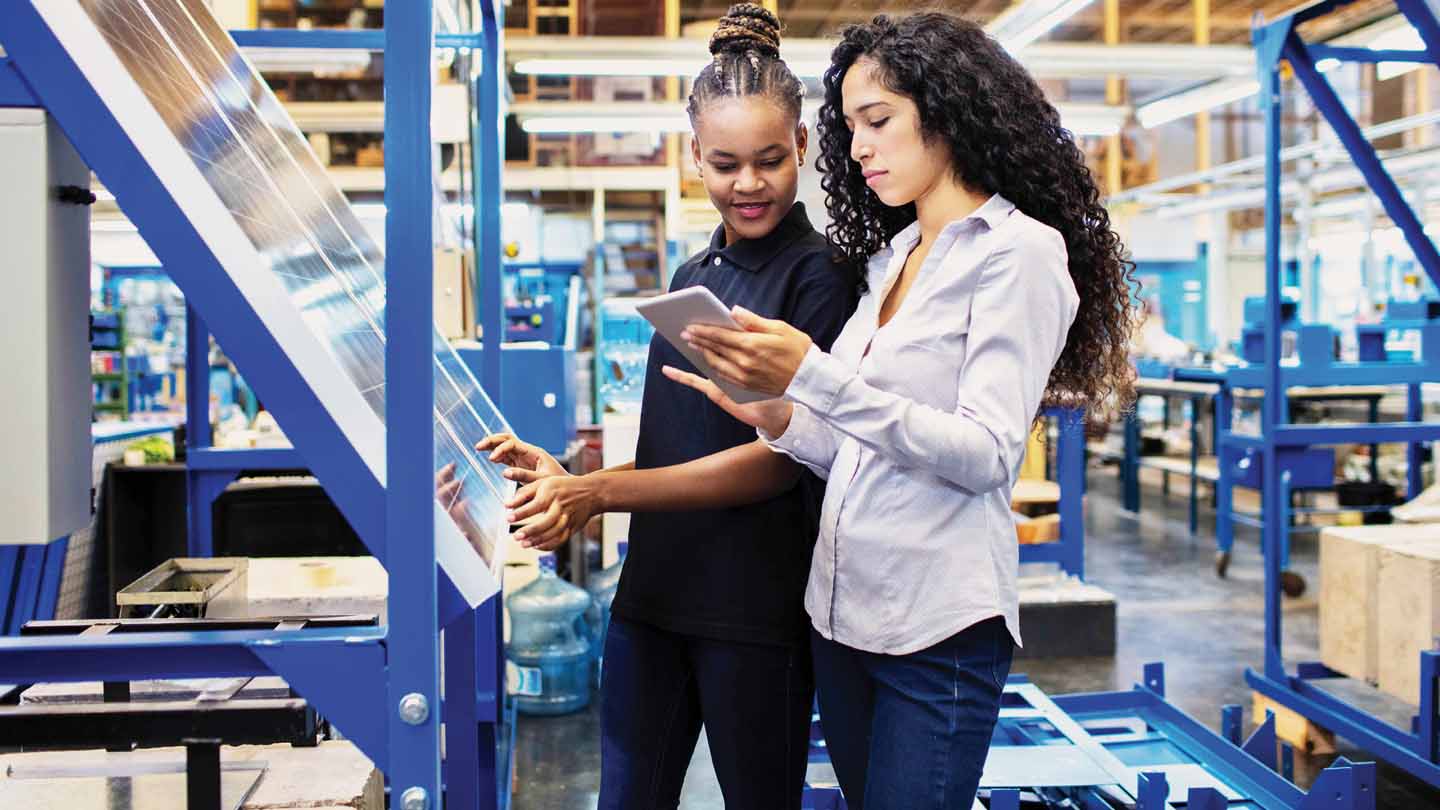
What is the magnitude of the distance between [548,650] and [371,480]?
333 centimetres

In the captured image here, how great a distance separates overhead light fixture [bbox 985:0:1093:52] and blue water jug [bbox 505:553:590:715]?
2.80 metres

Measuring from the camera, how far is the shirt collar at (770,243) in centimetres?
152

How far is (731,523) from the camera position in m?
1.50

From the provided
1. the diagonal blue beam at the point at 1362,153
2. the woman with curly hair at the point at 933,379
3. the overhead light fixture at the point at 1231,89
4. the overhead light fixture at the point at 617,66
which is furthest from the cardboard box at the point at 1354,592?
the overhead light fixture at the point at 617,66

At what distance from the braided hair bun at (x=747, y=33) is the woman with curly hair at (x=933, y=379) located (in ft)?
0.37

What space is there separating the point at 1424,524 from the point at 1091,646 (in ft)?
4.94

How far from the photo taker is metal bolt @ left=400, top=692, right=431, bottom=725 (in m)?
1.08

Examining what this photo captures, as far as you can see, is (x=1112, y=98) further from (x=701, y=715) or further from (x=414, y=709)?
(x=414, y=709)

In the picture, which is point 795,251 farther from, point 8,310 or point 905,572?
point 8,310

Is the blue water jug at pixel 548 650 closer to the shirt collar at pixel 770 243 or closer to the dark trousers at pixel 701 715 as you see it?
the dark trousers at pixel 701 715

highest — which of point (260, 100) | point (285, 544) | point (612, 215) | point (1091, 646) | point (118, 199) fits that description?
point (612, 215)

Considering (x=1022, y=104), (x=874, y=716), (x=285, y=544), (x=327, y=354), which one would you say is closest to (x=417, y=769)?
(x=327, y=354)

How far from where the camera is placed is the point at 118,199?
0.99m

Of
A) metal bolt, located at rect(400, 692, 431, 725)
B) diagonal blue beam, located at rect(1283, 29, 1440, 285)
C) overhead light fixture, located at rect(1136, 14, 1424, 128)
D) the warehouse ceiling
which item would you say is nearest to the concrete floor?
diagonal blue beam, located at rect(1283, 29, 1440, 285)
